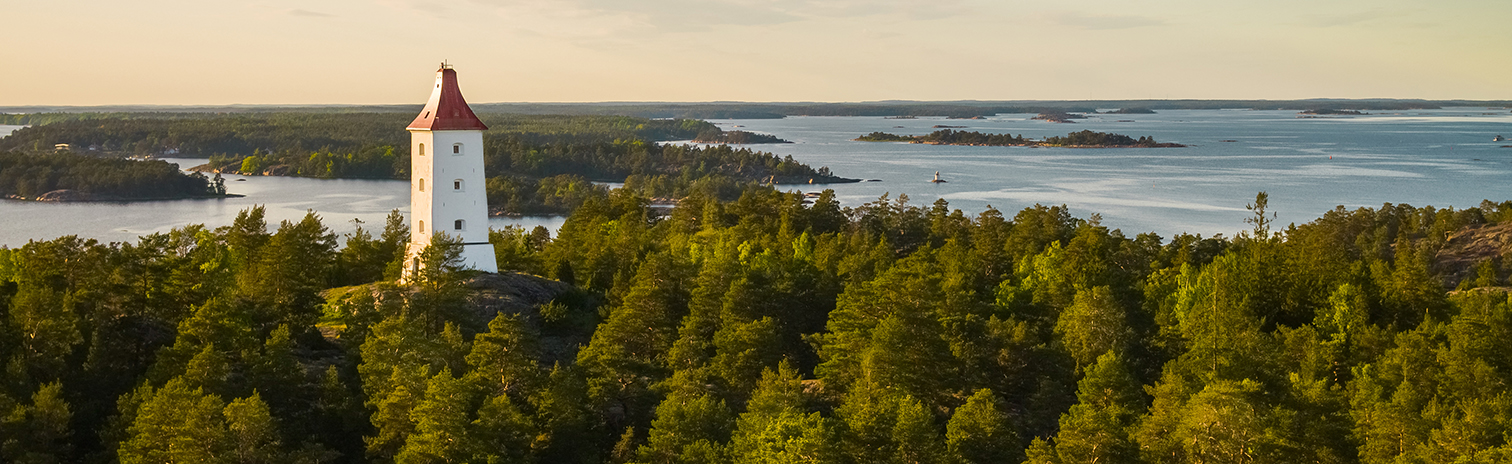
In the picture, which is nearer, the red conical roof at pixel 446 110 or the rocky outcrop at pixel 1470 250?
the red conical roof at pixel 446 110

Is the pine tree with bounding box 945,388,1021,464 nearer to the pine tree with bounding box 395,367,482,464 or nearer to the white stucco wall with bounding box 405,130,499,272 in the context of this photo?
the pine tree with bounding box 395,367,482,464

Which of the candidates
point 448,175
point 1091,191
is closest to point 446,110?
point 448,175

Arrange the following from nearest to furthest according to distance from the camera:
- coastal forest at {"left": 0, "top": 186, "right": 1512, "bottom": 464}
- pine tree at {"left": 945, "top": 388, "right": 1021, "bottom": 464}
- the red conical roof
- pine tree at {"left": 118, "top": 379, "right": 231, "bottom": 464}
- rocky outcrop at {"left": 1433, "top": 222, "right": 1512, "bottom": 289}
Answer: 1. pine tree at {"left": 118, "top": 379, "right": 231, "bottom": 464}
2. coastal forest at {"left": 0, "top": 186, "right": 1512, "bottom": 464}
3. pine tree at {"left": 945, "top": 388, "right": 1021, "bottom": 464}
4. the red conical roof
5. rocky outcrop at {"left": 1433, "top": 222, "right": 1512, "bottom": 289}

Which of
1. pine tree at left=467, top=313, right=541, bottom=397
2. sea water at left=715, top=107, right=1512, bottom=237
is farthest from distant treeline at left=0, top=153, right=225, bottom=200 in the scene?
pine tree at left=467, top=313, right=541, bottom=397

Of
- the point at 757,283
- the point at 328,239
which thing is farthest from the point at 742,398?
the point at 328,239

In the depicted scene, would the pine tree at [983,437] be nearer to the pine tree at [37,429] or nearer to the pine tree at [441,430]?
the pine tree at [441,430]

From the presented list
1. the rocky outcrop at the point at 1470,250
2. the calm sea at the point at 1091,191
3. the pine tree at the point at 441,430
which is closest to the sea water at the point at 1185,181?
the calm sea at the point at 1091,191

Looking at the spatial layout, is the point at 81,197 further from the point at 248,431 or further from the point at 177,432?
the point at 248,431
